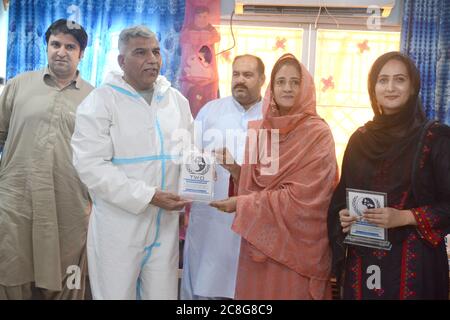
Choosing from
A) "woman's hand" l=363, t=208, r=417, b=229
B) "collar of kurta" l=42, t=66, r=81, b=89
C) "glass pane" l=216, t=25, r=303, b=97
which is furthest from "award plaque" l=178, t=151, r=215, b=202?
"glass pane" l=216, t=25, r=303, b=97

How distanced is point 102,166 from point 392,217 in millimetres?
1119

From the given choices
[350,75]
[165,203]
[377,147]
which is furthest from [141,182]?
[350,75]

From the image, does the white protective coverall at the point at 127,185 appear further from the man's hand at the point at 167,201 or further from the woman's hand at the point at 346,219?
the woman's hand at the point at 346,219

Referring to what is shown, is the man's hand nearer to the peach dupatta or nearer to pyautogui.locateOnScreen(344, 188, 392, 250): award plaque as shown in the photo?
the peach dupatta

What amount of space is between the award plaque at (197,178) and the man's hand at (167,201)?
0.04m

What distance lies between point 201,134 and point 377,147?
1011mm

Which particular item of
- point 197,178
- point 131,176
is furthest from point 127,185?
point 197,178

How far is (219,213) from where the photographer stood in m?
2.24

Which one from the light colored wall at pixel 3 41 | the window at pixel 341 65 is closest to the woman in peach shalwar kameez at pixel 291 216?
the window at pixel 341 65

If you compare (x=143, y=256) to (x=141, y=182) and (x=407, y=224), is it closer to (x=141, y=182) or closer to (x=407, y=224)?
(x=141, y=182)

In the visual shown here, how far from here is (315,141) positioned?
1812 mm

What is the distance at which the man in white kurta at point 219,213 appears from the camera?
7.28 feet
